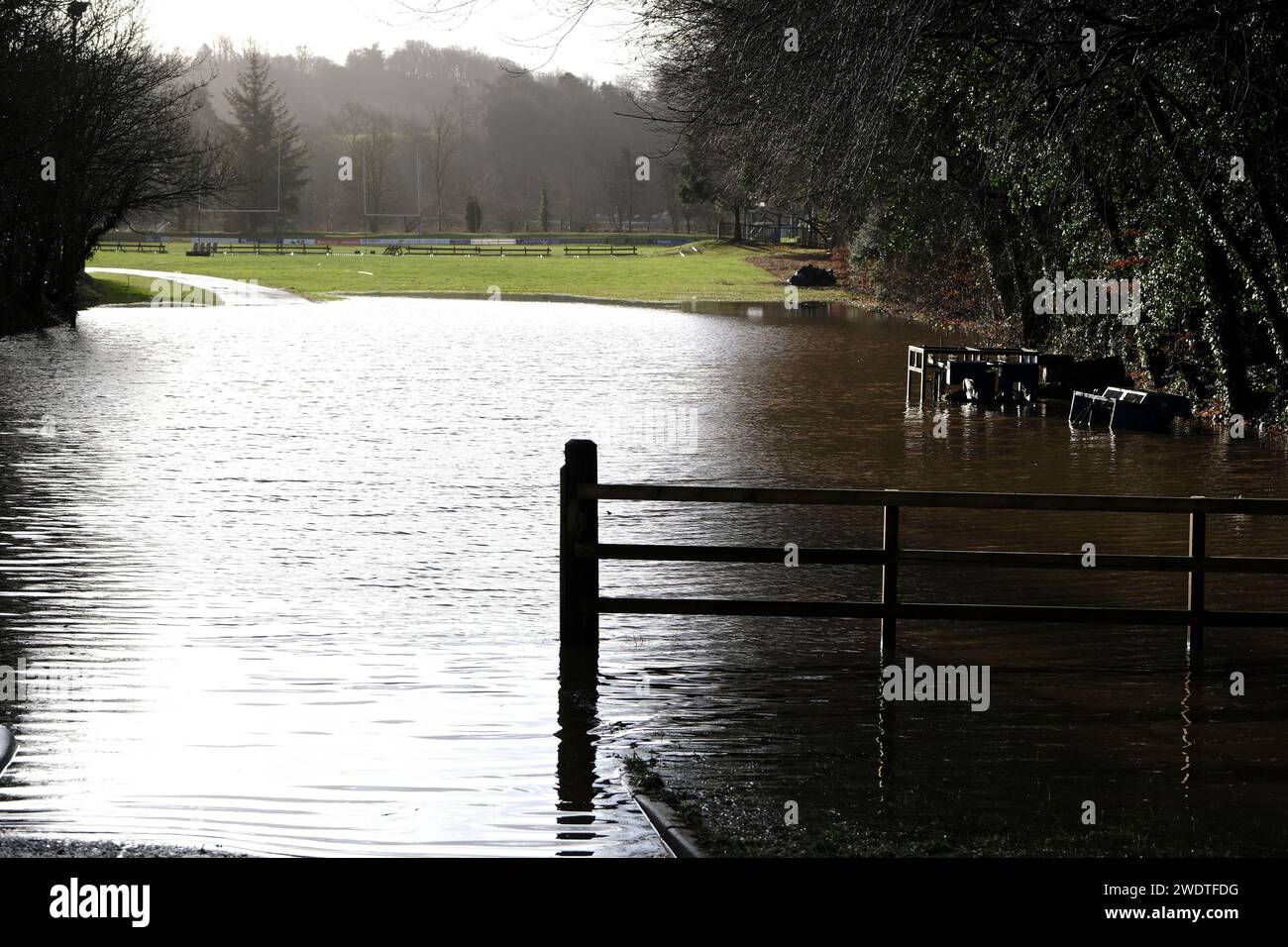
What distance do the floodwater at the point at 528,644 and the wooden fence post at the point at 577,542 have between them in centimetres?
30

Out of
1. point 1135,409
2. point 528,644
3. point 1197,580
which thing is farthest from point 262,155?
point 1197,580

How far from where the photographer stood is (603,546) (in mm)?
9500

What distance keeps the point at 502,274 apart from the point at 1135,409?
5623cm

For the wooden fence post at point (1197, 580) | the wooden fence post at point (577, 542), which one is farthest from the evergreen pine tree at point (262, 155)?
the wooden fence post at point (1197, 580)

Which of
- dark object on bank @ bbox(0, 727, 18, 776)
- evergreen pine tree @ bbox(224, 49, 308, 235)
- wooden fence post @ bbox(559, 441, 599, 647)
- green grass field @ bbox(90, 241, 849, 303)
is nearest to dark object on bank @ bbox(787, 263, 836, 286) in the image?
green grass field @ bbox(90, 241, 849, 303)

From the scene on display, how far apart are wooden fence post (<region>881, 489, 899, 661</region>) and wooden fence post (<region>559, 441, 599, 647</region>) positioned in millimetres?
1851

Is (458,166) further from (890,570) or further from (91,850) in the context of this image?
(91,850)

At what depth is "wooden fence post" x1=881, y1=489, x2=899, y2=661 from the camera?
31.3ft

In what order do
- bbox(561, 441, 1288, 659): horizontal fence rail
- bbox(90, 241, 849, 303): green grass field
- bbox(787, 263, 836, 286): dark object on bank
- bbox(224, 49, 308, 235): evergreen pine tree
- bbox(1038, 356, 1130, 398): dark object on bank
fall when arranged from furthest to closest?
1. bbox(224, 49, 308, 235): evergreen pine tree
2. bbox(787, 263, 836, 286): dark object on bank
3. bbox(90, 241, 849, 303): green grass field
4. bbox(1038, 356, 1130, 398): dark object on bank
5. bbox(561, 441, 1288, 659): horizontal fence rail

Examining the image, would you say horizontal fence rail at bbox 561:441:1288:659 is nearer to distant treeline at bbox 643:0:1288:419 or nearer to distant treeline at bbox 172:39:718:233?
distant treeline at bbox 643:0:1288:419

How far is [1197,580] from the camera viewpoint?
9.70 metres

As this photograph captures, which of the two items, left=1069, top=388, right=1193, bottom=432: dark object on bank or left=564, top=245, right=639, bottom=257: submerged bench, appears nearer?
left=1069, top=388, right=1193, bottom=432: dark object on bank

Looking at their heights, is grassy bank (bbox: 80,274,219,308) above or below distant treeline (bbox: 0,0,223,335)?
below
